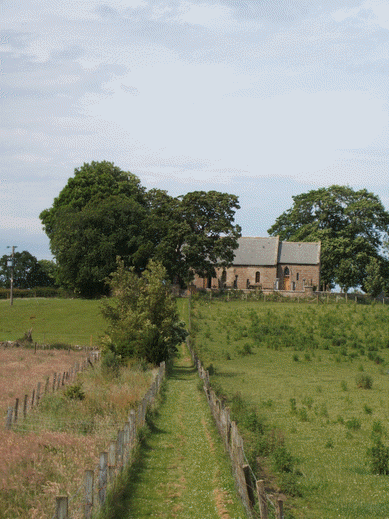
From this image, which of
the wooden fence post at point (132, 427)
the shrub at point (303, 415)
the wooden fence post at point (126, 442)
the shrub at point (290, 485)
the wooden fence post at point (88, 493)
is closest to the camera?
the wooden fence post at point (88, 493)

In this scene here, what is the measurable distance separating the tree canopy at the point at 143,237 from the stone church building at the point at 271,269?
1374 centimetres

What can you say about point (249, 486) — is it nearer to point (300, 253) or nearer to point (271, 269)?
point (300, 253)

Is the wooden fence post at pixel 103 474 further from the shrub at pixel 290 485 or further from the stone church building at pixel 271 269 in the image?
the stone church building at pixel 271 269

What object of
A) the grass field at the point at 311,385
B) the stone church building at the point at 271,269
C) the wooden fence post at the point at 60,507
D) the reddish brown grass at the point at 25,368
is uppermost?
the stone church building at the point at 271,269

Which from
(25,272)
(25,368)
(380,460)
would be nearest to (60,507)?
(380,460)

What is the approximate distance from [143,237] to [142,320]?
3806 centimetres

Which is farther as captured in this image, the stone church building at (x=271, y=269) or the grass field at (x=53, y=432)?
the stone church building at (x=271, y=269)

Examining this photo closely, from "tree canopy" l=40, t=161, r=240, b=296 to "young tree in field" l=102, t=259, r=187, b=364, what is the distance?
28.7 meters

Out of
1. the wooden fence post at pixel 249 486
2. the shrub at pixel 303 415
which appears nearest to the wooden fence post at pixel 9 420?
the wooden fence post at pixel 249 486

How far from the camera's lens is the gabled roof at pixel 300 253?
81750 mm

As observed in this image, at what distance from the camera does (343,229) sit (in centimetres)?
8450

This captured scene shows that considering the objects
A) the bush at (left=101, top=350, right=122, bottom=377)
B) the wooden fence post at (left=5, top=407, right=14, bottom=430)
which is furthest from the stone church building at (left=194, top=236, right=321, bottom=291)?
the wooden fence post at (left=5, top=407, right=14, bottom=430)

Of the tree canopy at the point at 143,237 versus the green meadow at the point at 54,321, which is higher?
the tree canopy at the point at 143,237

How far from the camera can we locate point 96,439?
1384 cm
